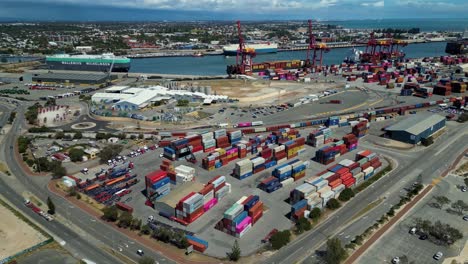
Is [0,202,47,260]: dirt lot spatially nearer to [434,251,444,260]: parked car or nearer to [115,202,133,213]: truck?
[115,202,133,213]: truck

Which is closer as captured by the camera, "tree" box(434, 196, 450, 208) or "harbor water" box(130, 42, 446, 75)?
"tree" box(434, 196, 450, 208)

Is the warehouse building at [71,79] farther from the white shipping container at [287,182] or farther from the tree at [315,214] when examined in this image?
the tree at [315,214]

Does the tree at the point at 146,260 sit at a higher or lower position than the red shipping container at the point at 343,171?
lower

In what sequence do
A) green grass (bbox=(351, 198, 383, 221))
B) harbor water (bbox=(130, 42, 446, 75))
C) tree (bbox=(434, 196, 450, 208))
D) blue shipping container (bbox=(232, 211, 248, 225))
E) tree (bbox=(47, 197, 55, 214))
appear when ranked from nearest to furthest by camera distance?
blue shipping container (bbox=(232, 211, 248, 225)), green grass (bbox=(351, 198, 383, 221)), tree (bbox=(47, 197, 55, 214)), tree (bbox=(434, 196, 450, 208)), harbor water (bbox=(130, 42, 446, 75))

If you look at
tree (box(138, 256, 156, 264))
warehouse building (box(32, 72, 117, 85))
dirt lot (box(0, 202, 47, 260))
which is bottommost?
dirt lot (box(0, 202, 47, 260))

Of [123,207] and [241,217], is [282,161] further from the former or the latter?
[123,207]

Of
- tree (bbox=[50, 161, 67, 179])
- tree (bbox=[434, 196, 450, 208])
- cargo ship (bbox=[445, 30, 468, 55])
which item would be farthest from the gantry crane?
cargo ship (bbox=[445, 30, 468, 55])

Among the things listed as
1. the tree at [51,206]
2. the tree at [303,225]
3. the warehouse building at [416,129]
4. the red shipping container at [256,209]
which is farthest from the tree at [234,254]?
the warehouse building at [416,129]

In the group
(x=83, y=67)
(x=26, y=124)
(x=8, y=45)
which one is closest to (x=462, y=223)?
(x=26, y=124)
